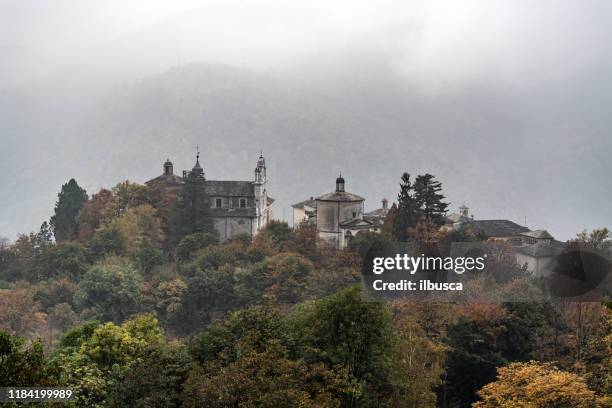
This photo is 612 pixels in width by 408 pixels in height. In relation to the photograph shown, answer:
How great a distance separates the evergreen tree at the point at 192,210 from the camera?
68.7 m

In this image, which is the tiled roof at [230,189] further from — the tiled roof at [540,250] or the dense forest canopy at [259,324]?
the tiled roof at [540,250]

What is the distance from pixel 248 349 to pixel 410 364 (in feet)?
21.6

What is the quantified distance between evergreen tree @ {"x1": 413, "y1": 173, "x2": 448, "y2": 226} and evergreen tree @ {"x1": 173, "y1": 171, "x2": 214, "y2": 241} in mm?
17769

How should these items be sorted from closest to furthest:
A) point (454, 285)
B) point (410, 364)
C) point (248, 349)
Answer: point (248, 349), point (410, 364), point (454, 285)

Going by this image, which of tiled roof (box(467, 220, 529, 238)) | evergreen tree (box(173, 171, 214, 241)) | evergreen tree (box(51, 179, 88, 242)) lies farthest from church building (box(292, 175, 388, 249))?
evergreen tree (box(51, 179, 88, 242))

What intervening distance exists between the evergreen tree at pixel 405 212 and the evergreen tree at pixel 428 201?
14.4 inches

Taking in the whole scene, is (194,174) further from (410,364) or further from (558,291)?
(410,364)

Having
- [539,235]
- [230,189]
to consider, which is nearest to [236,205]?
[230,189]

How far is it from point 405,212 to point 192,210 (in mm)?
17982

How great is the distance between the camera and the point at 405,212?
59.2 m

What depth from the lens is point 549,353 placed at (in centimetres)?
3809

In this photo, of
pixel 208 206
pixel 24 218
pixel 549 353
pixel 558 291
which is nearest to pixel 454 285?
pixel 558 291

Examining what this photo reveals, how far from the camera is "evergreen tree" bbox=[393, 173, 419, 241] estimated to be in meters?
58.8

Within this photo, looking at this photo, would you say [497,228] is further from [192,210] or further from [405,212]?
[192,210]
